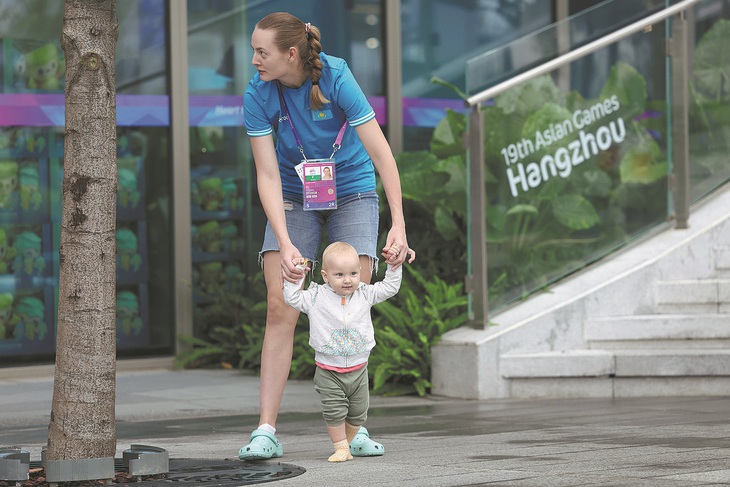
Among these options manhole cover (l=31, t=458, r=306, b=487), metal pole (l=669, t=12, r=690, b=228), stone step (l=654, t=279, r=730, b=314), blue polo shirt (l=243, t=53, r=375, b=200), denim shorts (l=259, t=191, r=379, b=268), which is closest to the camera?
manhole cover (l=31, t=458, r=306, b=487)

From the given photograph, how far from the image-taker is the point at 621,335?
848 cm

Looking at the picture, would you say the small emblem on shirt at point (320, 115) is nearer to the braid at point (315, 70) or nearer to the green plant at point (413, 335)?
the braid at point (315, 70)

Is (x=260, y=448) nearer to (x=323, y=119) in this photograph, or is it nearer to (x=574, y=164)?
(x=323, y=119)

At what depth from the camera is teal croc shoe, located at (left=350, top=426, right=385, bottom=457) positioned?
5.33 metres

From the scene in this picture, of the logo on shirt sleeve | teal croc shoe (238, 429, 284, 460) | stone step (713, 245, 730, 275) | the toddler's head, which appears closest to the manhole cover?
teal croc shoe (238, 429, 284, 460)

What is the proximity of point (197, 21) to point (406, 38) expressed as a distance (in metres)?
1.92

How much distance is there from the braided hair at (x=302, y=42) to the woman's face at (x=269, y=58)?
0.02 m

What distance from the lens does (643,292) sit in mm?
8766

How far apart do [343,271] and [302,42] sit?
910 mm

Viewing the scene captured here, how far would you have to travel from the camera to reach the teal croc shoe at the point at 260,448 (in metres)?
5.20

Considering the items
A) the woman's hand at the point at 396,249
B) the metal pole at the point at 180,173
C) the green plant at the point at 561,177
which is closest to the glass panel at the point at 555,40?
the green plant at the point at 561,177

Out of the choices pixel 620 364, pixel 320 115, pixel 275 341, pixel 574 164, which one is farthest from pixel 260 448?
pixel 574 164

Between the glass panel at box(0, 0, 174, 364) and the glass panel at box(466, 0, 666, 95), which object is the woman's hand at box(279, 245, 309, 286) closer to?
the glass panel at box(466, 0, 666, 95)

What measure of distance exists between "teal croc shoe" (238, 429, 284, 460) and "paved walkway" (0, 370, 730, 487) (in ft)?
0.29
